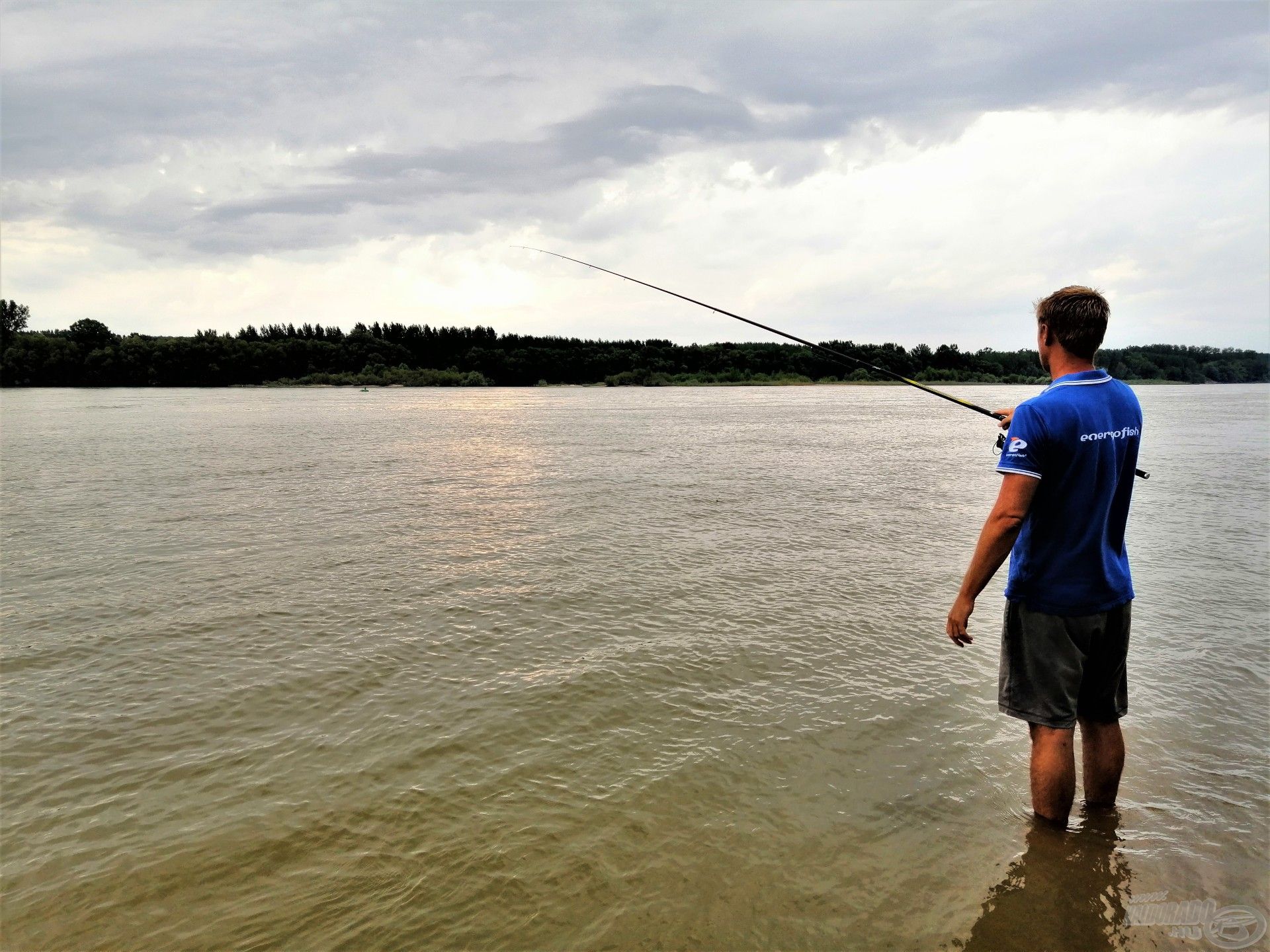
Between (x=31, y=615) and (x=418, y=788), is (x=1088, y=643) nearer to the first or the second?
(x=418, y=788)

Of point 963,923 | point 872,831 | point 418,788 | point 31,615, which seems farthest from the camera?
point 31,615

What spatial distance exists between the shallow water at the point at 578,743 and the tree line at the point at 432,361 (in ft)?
332

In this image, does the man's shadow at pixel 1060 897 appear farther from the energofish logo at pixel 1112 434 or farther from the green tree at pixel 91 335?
the green tree at pixel 91 335

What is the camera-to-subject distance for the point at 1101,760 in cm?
430

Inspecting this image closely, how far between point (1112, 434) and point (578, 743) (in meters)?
3.74

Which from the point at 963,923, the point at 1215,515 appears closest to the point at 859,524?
the point at 1215,515

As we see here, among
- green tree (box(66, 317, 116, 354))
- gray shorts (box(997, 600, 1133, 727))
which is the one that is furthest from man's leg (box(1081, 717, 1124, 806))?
green tree (box(66, 317, 116, 354))

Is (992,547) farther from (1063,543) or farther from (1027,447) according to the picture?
(1027,447)

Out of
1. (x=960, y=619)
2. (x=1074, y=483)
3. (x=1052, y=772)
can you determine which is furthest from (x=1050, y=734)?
(x=1074, y=483)

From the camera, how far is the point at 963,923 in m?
3.52

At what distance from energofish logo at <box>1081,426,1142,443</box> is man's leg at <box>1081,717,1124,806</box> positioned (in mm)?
1604

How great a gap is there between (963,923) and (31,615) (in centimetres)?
913

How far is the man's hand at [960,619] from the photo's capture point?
4039 mm

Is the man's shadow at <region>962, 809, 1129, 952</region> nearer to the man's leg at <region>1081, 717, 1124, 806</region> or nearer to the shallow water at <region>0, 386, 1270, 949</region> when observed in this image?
the shallow water at <region>0, 386, 1270, 949</region>
